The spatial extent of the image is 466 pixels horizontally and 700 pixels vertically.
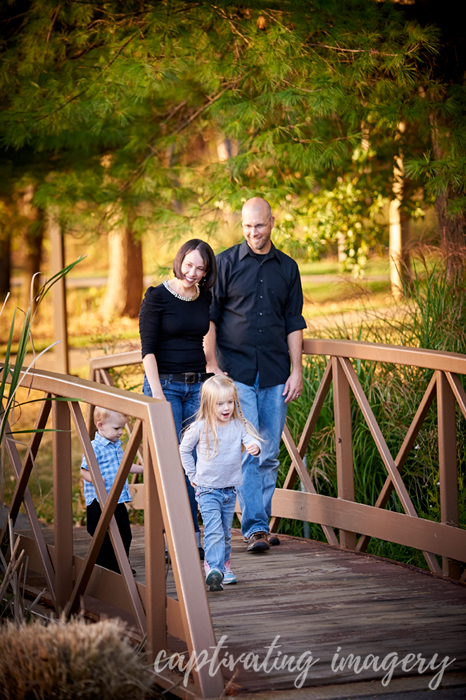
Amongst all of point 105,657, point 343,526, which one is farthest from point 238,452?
point 105,657

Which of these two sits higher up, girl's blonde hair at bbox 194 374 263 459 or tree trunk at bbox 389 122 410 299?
tree trunk at bbox 389 122 410 299

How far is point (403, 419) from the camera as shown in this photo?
4.92 m

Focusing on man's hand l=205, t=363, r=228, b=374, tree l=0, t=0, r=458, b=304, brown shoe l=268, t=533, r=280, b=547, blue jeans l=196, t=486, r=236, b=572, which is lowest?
brown shoe l=268, t=533, r=280, b=547

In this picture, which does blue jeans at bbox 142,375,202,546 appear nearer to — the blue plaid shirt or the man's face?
the blue plaid shirt

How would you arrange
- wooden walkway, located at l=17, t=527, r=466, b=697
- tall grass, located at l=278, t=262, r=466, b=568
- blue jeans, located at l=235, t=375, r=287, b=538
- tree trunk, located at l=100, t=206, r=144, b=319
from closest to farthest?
wooden walkway, located at l=17, t=527, r=466, b=697 → blue jeans, located at l=235, t=375, r=287, b=538 → tall grass, located at l=278, t=262, r=466, b=568 → tree trunk, located at l=100, t=206, r=144, b=319

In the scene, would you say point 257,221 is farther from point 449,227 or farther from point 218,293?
point 449,227

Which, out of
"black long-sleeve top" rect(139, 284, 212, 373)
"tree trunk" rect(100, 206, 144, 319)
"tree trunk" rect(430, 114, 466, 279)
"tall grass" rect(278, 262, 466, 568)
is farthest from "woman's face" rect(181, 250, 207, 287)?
"tree trunk" rect(100, 206, 144, 319)

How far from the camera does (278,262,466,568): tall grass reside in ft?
15.6

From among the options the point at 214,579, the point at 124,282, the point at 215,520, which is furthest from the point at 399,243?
the point at 124,282

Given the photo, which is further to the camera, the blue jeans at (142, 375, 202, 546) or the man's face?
the man's face

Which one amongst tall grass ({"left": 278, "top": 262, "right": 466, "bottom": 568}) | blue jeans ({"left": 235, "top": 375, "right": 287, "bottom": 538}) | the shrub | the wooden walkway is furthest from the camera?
tall grass ({"left": 278, "top": 262, "right": 466, "bottom": 568})

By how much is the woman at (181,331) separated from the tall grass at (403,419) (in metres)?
1.46

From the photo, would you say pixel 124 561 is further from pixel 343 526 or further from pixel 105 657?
pixel 343 526

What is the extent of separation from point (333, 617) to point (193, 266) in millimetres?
1660
